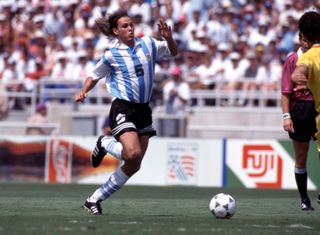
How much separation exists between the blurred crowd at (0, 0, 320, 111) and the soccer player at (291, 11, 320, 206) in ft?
38.1

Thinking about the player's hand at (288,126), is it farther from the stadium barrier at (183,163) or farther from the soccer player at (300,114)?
the stadium barrier at (183,163)

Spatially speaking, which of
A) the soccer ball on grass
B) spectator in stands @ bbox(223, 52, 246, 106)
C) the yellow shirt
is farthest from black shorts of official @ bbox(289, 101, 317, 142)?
spectator in stands @ bbox(223, 52, 246, 106)

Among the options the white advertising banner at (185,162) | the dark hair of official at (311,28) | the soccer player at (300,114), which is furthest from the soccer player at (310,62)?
the white advertising banner at (185,162)

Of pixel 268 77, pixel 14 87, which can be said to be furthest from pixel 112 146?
pixel 14 87

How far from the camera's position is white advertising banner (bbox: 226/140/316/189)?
780 inches

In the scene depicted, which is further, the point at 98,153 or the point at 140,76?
the point at 98,153

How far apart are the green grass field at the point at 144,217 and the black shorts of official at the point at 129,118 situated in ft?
3.02

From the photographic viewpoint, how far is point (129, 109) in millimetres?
11117

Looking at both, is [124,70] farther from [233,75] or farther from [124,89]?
[233,75]

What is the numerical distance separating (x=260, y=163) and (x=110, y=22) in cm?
920

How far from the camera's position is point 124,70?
36.7 feet

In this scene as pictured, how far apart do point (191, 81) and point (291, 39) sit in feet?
8.15

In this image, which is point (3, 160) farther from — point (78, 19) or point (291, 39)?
point (291, 39)

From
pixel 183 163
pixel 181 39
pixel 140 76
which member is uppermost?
pixel 181 39
